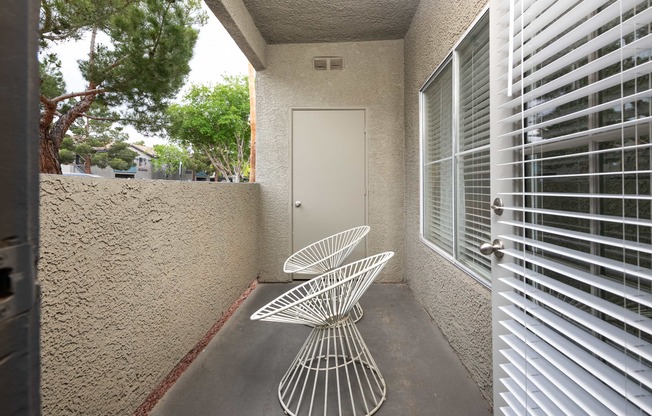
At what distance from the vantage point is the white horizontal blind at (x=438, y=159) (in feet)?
8.07

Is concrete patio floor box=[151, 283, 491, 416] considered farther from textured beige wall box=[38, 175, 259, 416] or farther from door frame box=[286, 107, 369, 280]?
door frame box=[286, 107, 369, 280]

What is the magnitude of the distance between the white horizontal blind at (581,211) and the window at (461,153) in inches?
27.1

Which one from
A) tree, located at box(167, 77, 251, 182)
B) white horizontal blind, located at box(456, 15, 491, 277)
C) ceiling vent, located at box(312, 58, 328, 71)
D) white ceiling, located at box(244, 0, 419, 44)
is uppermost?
tree, located at box(167, 77, 251, 182)

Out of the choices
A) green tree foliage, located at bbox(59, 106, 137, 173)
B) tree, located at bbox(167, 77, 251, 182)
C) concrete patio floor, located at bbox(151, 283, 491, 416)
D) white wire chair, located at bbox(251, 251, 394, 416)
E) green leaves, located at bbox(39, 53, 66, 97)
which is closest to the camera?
white wire chair, located at bbox(251, 251, 394, 416)

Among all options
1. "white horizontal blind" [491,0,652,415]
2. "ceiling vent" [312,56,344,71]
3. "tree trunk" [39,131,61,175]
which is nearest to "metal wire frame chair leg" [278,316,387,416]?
"white horizontal blind" [491,0,652,415]

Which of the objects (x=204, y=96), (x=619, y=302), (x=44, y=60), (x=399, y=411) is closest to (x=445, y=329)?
(x=399, y=411)

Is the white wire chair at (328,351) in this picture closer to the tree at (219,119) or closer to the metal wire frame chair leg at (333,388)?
the metal wire frame chair leg at (333,388)

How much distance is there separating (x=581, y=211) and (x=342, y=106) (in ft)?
10.8

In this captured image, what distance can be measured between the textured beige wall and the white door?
165 centimetres

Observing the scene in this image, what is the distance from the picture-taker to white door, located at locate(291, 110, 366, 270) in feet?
12.9

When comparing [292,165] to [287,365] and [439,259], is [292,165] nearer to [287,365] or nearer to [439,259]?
[439,259]

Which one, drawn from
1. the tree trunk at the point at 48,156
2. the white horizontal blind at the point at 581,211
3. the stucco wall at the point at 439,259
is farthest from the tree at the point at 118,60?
the white horizontal blind at the point at 581,211

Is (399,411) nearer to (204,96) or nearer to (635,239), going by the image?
(635,239)

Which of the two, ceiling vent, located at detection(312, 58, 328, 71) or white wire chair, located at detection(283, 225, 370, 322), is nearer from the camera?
white wire chair, located at detection(283, 225, 370, 322)
